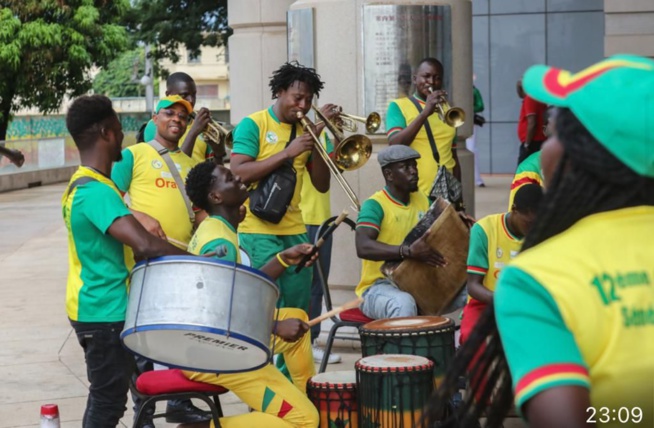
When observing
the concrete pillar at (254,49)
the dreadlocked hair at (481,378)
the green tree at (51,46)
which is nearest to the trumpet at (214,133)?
the concrete pillar at (254,49)

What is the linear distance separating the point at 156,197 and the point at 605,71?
182 inches

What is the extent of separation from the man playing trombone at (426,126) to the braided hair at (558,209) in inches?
216

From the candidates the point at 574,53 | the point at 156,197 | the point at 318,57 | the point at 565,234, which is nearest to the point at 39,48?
the point at 574,53

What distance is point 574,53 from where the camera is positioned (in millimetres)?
19922

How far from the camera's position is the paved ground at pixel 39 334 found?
22.2ft

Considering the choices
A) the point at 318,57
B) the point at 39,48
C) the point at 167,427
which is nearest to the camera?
the point at 167,427

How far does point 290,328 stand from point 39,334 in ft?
14.7

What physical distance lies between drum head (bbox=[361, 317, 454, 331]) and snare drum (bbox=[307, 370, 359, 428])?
0.42m

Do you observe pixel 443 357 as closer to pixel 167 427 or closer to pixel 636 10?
pixel 167 427

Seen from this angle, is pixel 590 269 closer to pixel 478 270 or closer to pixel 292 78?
pixel 478 270

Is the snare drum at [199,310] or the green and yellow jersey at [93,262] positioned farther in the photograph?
the green and yellow jersey at [93,262]

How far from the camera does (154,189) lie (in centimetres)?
632

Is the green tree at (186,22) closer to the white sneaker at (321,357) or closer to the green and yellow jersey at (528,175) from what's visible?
the white sneaker at (321,357)

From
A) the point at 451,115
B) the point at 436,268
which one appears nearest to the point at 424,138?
the point at 451,115
